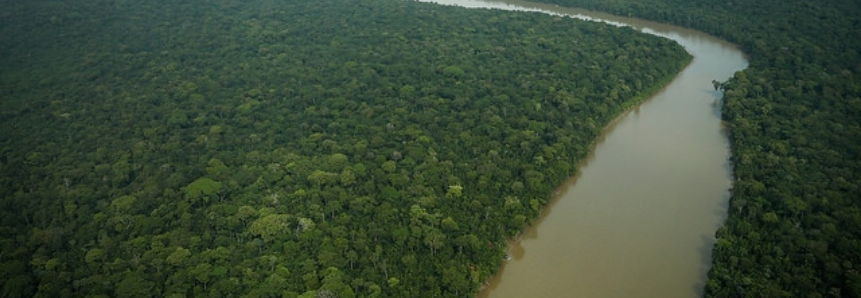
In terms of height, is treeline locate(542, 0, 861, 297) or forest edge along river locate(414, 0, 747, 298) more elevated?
treeline locate(542, 0, 861, 297)

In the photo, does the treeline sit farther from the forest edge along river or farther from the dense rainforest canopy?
the dense rainforest canopy

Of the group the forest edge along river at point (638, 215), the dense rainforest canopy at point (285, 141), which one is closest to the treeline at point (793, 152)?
the forest edge along river at point (638, 215)

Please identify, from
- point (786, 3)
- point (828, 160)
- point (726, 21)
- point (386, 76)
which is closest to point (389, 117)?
point (386, 76)

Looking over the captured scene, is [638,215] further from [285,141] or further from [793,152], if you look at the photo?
[285,141]

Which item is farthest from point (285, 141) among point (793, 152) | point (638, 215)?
point (793, 152)

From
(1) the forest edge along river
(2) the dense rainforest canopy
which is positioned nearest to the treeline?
(1) the forest edge along river
